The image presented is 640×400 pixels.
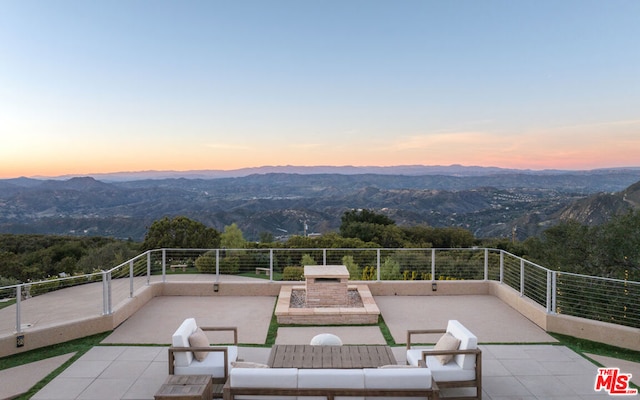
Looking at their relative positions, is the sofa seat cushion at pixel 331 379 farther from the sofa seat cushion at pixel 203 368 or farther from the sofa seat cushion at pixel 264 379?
the sofa seat cushion at pixel 203 368

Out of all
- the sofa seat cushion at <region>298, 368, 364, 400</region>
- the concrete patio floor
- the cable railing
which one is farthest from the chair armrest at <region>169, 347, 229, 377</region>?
the cable railing

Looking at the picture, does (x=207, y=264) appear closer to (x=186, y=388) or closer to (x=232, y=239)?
(x=186, y=388)

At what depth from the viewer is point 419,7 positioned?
2028 cm

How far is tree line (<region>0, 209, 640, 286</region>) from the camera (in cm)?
1720

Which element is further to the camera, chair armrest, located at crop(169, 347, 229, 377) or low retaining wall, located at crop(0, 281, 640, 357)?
low retaining wall, located at crop(0, 281, 640, 357)

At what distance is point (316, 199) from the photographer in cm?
11050

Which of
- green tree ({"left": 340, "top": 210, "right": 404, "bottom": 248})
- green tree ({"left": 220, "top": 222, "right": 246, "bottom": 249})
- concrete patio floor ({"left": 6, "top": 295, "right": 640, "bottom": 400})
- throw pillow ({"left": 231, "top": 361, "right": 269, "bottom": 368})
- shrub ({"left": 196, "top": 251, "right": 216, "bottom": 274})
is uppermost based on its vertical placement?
throw pillow ({"left": 231, "top": 361, "right": 269, "bottom": 368})

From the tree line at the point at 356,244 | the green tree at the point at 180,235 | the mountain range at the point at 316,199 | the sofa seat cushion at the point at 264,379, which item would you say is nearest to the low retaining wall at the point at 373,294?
the sofa seat cushion at the point at 264,379

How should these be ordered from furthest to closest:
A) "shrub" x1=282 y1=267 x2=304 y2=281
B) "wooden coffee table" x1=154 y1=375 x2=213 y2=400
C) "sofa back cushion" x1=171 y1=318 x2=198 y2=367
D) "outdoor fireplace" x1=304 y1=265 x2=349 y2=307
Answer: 1. "shrub" x1=282 y1=267 x2=304 y2=281
2. "outdoor fireplace" x1=304 y1=265 x2=349 y2=307
3. "sofa back cushion" x1=171 y1=318 x2=198 y2=367
4. "wooden coffee table" x1=154 y1=375 x2=213 y2=400

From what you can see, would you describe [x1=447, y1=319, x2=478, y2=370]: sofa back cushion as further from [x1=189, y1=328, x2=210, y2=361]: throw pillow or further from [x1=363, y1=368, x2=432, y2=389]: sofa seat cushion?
[x1=189, y1=328, x2=210, y2=361]: throw pillow

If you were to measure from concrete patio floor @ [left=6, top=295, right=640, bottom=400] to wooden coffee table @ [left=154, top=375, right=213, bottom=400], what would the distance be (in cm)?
104

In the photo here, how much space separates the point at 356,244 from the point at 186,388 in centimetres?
2750

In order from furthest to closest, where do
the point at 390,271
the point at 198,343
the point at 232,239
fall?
the point at 232,239, the point at 390,271, the point at 198,343

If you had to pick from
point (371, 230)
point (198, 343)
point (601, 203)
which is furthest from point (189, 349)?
point (601, 203)
